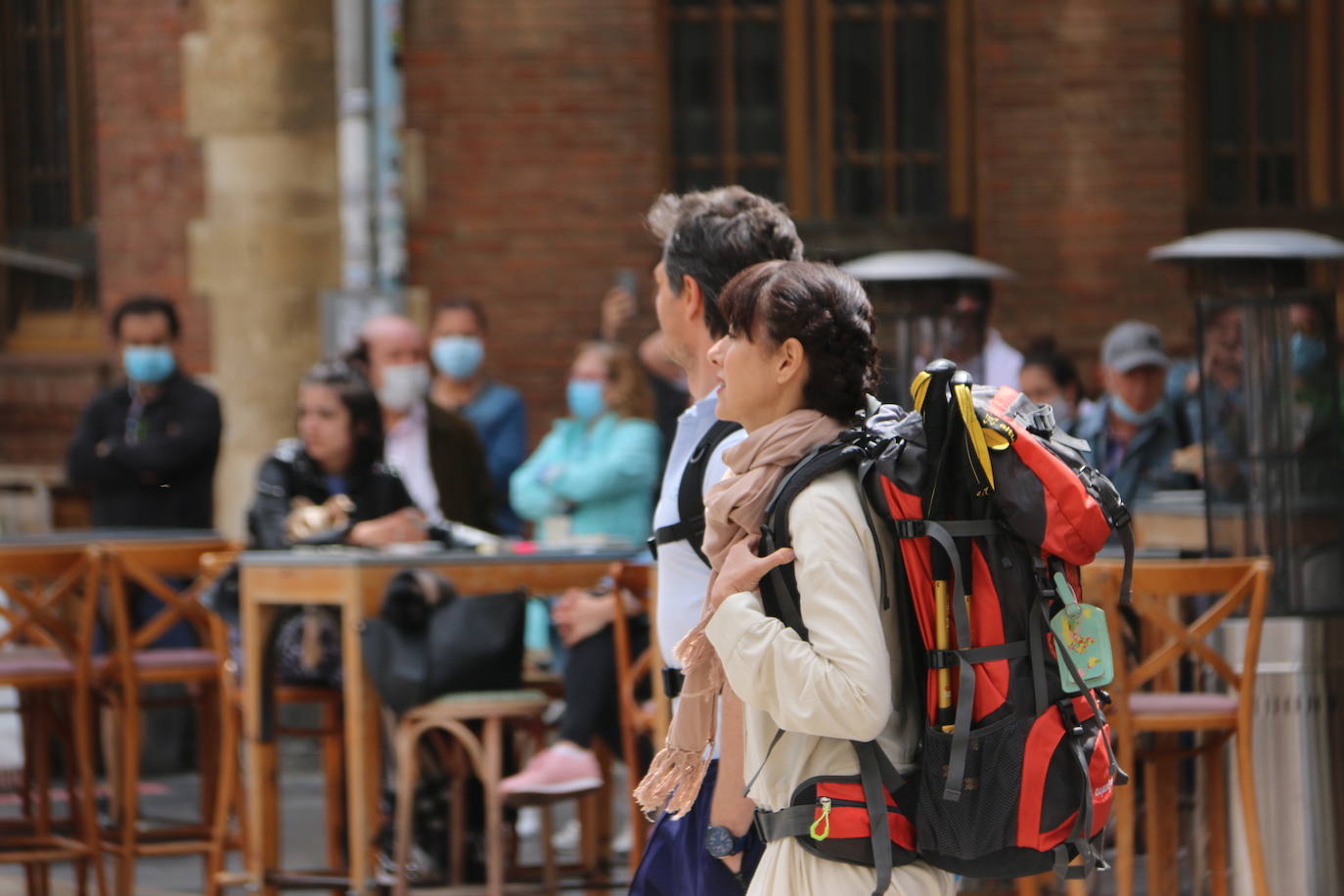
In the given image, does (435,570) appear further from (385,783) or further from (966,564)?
(966,564)

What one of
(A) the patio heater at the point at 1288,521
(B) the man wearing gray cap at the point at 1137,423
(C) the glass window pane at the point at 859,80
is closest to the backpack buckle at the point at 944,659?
(A) the patio heater at the point at 1288,521

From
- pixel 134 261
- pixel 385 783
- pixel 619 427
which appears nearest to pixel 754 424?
pixel 385 783

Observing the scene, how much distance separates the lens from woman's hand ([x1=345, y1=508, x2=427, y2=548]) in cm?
686

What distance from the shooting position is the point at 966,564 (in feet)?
10.5

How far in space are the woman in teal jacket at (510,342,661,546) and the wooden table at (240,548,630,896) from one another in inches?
68.2

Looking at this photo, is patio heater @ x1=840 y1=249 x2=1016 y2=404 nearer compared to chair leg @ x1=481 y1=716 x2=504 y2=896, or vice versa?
chair leg @ x1=481 y1=716 x2=504 y2=896

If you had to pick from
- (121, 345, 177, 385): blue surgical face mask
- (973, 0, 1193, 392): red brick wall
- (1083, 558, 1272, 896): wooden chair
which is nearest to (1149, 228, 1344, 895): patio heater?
(1083, 558, 1272, 896): wooden chair

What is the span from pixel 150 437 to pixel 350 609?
10.9ft

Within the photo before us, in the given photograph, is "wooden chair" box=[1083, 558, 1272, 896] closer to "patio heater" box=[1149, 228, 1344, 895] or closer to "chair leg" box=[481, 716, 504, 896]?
"patio heater" box=[1149, 228, 1344, 895]

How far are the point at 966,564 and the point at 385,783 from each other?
14.7ft

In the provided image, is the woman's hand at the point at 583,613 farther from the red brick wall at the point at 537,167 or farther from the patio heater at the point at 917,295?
the red brick wall at the point at 537,167

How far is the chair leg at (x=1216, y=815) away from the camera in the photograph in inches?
241

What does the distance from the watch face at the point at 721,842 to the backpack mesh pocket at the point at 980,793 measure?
0.46 meters

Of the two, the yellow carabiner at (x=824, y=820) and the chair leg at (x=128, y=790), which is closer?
the yellow carabiner at (x=824, y=820)
